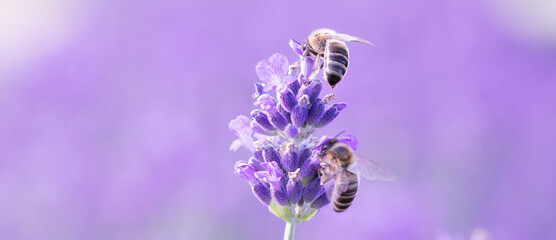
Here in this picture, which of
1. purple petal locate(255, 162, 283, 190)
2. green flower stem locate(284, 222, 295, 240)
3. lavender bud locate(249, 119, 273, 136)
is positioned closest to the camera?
green flower stem locate(284, 222, 295, 240)

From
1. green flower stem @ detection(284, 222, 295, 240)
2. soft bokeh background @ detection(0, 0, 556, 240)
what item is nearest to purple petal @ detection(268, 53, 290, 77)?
green flower stem @ detection(284, 222, 295, 240)

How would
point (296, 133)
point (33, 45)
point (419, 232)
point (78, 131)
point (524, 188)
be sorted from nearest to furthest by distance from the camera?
point (296, 133) < point (419, 232) < point (78, 131) < point (524, 188) < point (33, 45)

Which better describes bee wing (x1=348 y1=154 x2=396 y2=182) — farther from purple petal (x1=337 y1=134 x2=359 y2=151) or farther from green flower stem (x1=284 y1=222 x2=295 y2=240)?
green flower stem (x1=284 y1=222 x2=295 y2=240)

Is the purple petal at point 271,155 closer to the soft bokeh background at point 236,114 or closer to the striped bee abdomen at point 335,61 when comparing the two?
the striped bee abdomen at point 335,61

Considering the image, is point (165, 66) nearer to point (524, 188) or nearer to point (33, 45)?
point (33, 45)

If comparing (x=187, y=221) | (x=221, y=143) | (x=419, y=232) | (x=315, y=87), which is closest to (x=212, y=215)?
(x=187, y=221)

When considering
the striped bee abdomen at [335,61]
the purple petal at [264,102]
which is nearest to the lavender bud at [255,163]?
the purple petal at [264,102]

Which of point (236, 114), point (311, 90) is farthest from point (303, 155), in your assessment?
point (236, 114)
